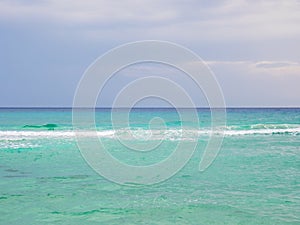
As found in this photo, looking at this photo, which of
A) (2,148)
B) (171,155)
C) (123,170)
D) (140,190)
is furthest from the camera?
(2,148)

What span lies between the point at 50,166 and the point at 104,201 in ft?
20.3

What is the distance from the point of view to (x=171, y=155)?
1941 centimetres

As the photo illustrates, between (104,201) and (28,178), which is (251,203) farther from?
(28,178)

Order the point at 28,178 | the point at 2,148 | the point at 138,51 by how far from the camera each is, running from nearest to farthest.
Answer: the point at 138,51 → the point at 28,178 → the point at 2,148

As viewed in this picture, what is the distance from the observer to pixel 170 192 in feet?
34.4

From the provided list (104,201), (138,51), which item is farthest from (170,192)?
(138,51)

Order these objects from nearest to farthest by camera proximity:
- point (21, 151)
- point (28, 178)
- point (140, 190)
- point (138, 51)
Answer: point (138, 51)
point (140, 190)
point (28, 178)
point (21, 151)

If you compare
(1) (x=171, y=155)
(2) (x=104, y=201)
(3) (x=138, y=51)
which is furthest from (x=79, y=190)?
(1) (x=171, y=155)

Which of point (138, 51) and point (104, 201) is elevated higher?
point (138, 51)

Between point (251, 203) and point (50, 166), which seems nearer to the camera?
point (251, 203)

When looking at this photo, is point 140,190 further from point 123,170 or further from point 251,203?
point 123,170

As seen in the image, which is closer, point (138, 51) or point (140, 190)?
point (138, 51)

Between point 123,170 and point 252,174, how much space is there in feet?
13.7

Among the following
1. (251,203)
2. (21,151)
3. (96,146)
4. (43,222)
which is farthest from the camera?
(96,146)
